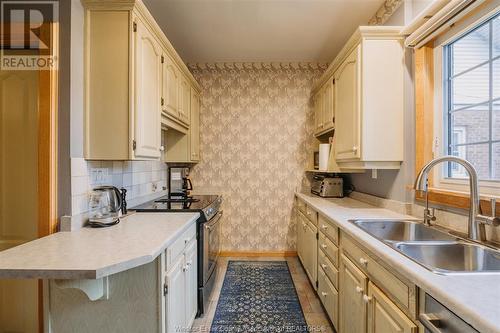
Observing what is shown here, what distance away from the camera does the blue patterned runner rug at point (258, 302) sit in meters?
2.22

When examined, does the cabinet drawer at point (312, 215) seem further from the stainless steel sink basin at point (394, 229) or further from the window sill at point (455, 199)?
the window sill at point (455, 199)

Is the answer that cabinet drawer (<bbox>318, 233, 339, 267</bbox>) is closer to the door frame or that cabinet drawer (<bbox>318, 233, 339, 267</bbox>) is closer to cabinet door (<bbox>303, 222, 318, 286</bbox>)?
cabinet door (<bbox>303, 222, 318, 286</bbox>)

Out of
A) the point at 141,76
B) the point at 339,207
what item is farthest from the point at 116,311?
the point at 339,207

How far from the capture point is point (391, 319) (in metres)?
1.22

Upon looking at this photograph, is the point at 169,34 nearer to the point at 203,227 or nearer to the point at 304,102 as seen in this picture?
the point at 304,102

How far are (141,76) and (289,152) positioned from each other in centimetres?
238

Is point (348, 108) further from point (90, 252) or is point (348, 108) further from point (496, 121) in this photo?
point (90, 252)

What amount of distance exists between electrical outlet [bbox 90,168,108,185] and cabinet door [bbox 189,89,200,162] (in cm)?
139

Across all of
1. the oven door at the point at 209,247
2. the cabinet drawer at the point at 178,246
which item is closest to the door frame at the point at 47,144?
the cabinet drawer at the point at 178,246

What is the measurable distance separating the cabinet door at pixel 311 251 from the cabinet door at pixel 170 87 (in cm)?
172

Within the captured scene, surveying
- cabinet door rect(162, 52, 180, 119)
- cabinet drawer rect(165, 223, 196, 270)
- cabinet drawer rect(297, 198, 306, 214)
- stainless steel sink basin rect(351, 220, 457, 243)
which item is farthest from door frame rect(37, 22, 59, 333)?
cabinet drawer rect(297, 198, 306, 214)

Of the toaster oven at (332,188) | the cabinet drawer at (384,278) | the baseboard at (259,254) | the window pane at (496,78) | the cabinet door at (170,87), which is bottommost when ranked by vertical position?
the baseboard at (259,254)

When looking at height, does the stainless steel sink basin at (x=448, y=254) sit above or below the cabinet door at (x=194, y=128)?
below

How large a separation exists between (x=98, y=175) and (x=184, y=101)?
1.38 metres
